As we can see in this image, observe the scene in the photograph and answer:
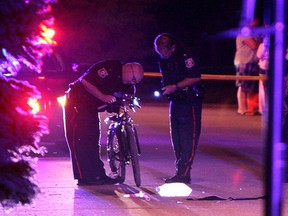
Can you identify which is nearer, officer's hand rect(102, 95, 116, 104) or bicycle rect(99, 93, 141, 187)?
officer's hand rect(102, 95, 116, 104)

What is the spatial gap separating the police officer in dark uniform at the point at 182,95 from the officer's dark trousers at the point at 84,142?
0.92m

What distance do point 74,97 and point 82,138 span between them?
49cm

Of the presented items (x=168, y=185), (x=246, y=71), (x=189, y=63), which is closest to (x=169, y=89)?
(x=189, y=63)

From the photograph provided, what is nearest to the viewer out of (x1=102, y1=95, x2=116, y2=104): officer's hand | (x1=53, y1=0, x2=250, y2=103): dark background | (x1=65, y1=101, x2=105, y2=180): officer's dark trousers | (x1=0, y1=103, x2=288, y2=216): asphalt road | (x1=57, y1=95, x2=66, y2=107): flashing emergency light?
(x1=0, y1=103, x2=288, y2=216): asphalt road

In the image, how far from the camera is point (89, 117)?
29.4ft

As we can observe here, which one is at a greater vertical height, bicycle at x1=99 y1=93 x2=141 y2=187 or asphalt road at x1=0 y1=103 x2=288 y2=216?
bicycle at x1=99 y1=93 x2=141 y2=187

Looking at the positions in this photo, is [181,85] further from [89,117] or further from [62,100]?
[62,100]

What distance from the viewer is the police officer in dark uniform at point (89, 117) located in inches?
348

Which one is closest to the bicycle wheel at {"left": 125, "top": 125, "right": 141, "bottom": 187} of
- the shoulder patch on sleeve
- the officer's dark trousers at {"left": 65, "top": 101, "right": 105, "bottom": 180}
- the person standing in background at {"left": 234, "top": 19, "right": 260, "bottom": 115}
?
the officer's dark trousers at {"left": 65, "top": 101, "right": 105, "bottom": 180}

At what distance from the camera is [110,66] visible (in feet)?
28.9

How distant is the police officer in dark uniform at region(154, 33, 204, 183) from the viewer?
9023 millimetres

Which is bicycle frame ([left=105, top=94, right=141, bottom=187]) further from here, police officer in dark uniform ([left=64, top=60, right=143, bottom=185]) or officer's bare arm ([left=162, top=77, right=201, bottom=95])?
officer's bare arm ([left=162, top=77, right=201, bottom=95])

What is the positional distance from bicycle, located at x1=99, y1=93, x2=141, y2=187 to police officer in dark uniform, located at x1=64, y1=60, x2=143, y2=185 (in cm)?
15

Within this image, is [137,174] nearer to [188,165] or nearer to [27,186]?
[188,165]
